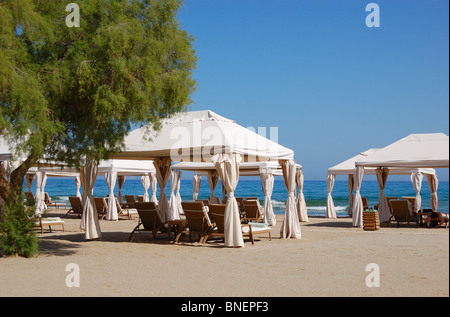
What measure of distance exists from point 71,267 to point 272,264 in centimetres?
316

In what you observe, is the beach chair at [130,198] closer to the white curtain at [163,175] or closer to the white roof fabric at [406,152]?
the white curtain at [163,175]

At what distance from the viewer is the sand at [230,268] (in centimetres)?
578

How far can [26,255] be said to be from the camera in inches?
346

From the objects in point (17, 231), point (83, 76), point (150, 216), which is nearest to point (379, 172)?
point (150, 216)

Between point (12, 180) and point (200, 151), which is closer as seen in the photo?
point (12, 180)

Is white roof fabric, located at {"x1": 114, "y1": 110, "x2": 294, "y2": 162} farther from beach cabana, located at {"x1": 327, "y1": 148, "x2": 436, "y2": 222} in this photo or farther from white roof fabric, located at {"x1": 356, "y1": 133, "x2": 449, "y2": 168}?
beach cabana, located at {"x1": 327, "y1": 148, "x2": 436, "y2": 222}

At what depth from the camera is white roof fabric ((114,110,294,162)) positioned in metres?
10.5

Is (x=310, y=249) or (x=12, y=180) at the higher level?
(x=12, y=180)

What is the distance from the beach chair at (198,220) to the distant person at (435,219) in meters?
8.00

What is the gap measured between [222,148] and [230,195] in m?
1.00

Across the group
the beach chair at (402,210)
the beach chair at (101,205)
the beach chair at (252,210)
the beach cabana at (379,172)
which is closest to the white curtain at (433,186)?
the beach cabana at (379,172)
